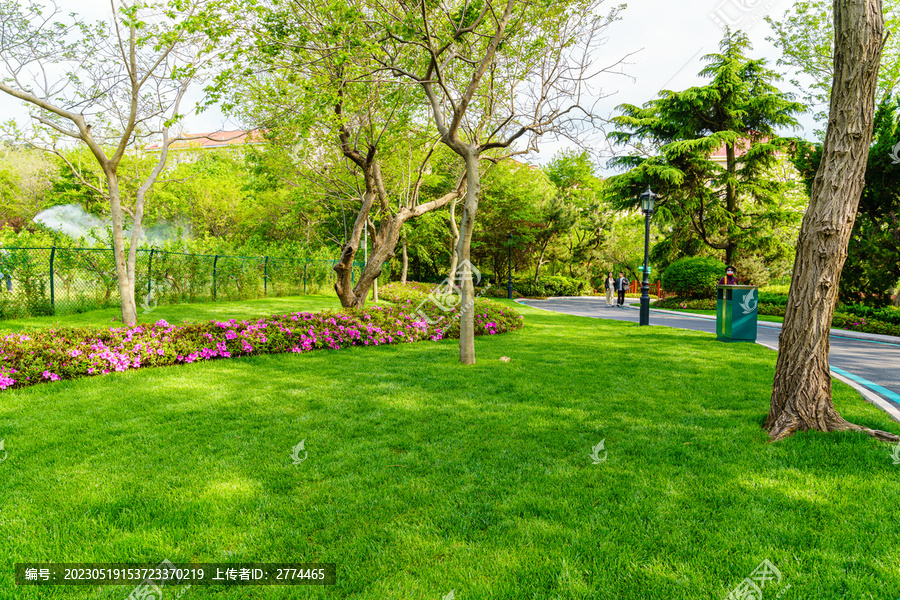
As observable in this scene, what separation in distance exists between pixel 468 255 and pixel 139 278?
519 inches

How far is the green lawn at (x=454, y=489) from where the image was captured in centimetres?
238

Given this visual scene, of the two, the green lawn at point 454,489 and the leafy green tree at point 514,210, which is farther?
the leafy green tree at point 514,210

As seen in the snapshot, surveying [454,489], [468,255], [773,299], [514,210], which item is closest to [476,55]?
[468,255]

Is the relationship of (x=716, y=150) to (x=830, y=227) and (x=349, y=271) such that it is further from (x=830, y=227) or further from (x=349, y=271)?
(x=830, y=227)

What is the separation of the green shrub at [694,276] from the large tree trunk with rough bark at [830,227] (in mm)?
19384

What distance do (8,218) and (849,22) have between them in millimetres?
48878

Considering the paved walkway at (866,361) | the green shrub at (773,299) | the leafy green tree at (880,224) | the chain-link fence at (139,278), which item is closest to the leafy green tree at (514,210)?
the chain-link fence at (139,278)

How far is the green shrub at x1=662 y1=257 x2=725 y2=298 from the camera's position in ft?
70.5

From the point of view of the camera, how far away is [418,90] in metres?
9.98

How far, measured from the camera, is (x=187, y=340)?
25.3 feet

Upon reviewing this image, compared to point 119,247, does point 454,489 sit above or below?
below

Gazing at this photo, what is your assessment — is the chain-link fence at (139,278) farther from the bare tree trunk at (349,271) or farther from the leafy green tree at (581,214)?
the leafy green tree at (581,214)

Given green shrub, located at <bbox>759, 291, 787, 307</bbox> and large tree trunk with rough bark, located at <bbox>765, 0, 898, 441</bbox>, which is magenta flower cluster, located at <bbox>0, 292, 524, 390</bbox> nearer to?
large tree trunk with rough bark, located at <bbox>765, 0, 898, 441</bbox>

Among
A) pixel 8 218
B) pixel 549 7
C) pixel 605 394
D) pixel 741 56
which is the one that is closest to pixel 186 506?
Answer: pixel 605 394
